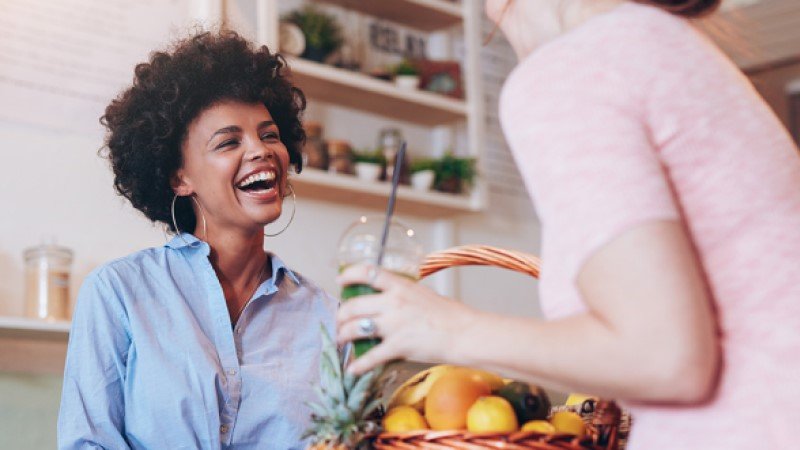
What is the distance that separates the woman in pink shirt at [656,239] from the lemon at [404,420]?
0.22 meters

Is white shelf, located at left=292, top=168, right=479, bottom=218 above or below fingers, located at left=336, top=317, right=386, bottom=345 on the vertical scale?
above

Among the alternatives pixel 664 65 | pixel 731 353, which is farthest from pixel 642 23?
pixel 731 353

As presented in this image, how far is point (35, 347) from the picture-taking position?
2.76 m

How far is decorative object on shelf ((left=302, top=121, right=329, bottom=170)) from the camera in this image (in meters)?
3.37

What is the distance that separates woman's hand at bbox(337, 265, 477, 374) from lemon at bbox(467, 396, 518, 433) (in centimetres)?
15

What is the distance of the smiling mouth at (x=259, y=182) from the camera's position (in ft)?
6.79

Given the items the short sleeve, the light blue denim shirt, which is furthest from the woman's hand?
the light blue denim shirt

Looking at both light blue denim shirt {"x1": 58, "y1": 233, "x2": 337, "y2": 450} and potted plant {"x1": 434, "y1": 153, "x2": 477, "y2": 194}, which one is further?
potted plant {"x1": 434, "y1": 153, "x2": 477, "y2": 194}

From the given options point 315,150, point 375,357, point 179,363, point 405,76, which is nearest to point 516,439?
point 375,357

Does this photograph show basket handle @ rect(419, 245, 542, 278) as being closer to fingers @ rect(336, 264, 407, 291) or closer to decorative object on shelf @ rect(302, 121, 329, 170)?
fingers @ rect(336, 264, 407, 291)

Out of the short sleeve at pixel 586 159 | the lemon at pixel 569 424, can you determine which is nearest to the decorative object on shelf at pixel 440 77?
the lemon at pixel 569 424

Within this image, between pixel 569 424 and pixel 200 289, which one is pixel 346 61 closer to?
pixel 200 289

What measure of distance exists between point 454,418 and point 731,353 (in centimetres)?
35

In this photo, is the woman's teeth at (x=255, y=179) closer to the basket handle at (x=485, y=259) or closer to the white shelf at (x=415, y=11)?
the basket handle at (x=485, y=259)
